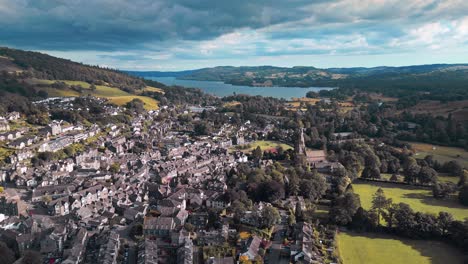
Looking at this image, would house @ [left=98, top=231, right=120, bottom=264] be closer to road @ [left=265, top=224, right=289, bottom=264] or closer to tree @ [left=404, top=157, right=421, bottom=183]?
road @ [left=265, top=224, right=289, bottom=264]

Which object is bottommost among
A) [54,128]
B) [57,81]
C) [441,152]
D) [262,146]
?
[441,152]

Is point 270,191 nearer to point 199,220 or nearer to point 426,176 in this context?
point 199,220

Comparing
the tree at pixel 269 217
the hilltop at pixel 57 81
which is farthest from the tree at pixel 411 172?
the hilltop at pixel 57 81

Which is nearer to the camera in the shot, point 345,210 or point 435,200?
point 345,210

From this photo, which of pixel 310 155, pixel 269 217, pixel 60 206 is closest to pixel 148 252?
pixel 269 217

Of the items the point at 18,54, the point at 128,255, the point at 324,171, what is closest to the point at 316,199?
the point at 324,171

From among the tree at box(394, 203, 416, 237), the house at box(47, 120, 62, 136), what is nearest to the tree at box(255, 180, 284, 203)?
the tree at box(394, 203, 416, 237)
